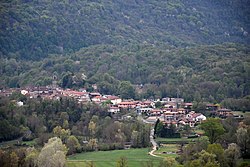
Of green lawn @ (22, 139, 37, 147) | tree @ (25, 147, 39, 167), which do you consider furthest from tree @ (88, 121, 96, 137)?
tree @ (25, 147, 39, 167)

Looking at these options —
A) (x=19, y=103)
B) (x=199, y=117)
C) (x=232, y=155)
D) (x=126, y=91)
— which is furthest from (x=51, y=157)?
(x=126, y=91)

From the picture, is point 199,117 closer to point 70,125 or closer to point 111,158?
point 70,125

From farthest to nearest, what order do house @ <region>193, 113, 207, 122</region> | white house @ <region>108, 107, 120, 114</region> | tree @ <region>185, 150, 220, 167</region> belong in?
white house @ <region>108, 107, 120, 114</region>
house @ <region>193, 113, 207, 122</region>
tree @ <region>185, 150, 220, 167</region>

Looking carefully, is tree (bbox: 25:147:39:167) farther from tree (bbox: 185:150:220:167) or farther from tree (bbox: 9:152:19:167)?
tree (bbox: 185:150:220:167)

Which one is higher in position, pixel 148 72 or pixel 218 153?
pixel 148 72

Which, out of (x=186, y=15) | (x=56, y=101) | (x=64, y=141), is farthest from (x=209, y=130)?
(x=186, y=15)

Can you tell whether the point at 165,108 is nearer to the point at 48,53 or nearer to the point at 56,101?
the point at 56,101
